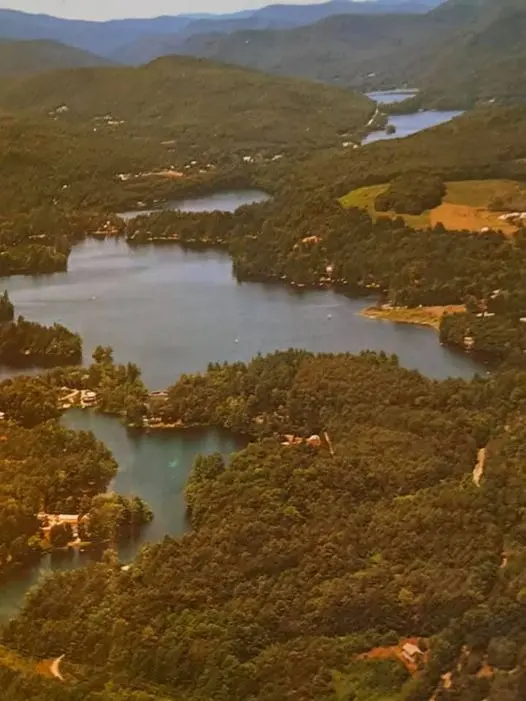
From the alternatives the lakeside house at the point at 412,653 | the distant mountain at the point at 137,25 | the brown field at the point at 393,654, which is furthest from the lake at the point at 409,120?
the distant mountain at the point at 137,25

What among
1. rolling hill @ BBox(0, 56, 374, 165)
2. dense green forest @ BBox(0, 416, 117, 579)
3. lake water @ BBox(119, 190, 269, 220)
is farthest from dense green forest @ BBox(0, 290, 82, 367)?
rolling hill @ BBox(0, 56, 374, 165)

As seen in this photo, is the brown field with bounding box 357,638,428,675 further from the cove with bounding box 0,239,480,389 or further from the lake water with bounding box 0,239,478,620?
the cove with bounding box 0,239,480,389

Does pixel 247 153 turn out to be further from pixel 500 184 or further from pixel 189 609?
pixel 189 609

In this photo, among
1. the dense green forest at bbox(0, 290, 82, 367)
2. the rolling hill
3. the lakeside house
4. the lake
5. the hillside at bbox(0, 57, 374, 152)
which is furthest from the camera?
the lake

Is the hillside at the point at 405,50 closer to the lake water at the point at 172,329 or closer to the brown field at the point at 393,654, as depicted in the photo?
the lake water at the point at 172,329

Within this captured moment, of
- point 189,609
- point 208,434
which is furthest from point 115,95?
point 189,609
